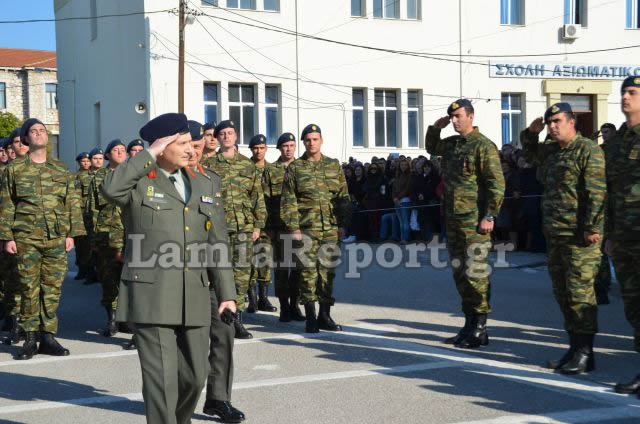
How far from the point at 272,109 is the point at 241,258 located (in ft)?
64.2

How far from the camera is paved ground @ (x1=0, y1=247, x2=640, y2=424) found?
19.7ft

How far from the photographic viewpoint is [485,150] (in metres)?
8.16

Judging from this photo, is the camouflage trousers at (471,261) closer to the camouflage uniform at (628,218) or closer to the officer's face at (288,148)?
the camouflage uniform at (628,218)

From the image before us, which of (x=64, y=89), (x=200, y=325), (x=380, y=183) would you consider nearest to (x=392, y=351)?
(x=200, y=325)

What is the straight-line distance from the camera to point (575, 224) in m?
7.09

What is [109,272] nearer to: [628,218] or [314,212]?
[314,212]

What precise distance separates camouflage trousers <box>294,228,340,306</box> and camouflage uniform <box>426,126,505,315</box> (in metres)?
1.48

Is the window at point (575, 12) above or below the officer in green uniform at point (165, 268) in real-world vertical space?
above

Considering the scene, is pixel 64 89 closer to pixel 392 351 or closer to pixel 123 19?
pixel 123 19

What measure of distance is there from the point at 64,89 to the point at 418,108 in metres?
A: 16.8

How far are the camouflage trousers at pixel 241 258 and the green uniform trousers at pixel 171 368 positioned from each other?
12.3 ft

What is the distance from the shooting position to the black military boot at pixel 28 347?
27.5 feet

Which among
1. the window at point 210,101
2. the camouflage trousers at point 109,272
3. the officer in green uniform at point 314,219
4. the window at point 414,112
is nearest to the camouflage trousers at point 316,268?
the officer in green uniform at point 314,219

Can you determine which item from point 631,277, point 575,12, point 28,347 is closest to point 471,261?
point 631,277
